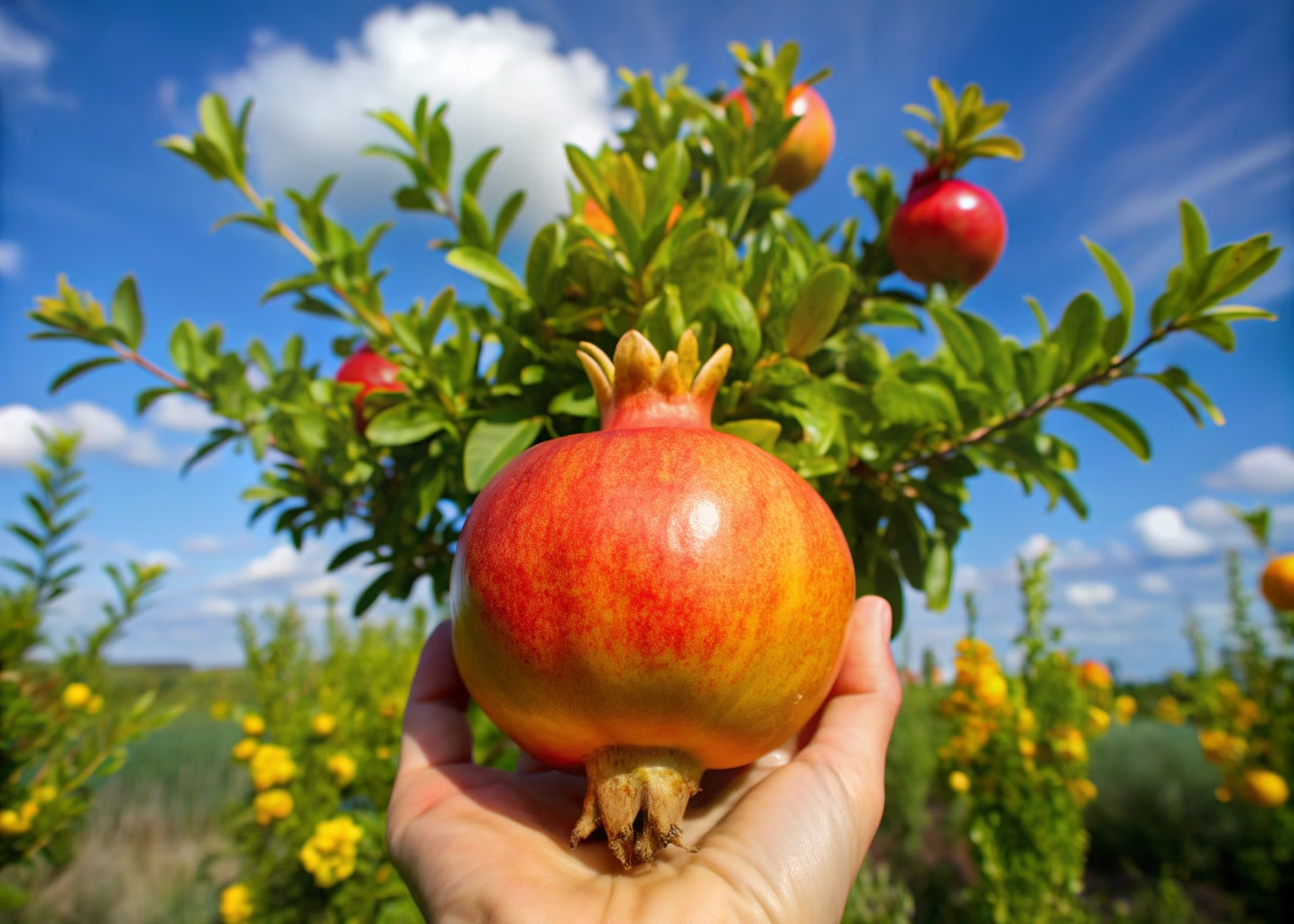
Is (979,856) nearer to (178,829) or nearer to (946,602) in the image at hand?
(946,602)

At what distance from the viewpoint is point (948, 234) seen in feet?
4.75

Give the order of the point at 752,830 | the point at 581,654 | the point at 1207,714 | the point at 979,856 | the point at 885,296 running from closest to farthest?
the point at 581,654 → the point at 752,830 → the point at 885,296 → the point at 979,856 → the point at 1207,714

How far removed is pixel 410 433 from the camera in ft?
4.29

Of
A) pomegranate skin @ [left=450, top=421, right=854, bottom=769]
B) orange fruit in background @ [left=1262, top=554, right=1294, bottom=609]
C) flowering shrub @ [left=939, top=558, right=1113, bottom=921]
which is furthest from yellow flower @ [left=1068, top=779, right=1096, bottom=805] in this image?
pomegranate skin @ [left=450, top=421, right=854, bottom=769]

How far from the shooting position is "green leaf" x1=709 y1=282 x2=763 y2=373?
1177 mm

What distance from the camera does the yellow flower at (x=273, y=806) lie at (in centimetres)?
346

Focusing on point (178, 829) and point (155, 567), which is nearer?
point (155, 567)

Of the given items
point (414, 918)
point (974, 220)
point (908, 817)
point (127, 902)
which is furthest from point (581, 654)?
point (908, 817)

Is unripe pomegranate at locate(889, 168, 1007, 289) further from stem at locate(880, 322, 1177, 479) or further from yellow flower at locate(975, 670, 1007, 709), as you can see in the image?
yellow flower at locate(975, 670, 1007, 709)

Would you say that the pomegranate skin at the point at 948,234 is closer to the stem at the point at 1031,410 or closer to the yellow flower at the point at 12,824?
the stem at the point at 1031,410

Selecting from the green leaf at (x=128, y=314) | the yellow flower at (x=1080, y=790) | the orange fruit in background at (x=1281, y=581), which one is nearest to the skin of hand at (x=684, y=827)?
the green leaf at (x=128, y=314)

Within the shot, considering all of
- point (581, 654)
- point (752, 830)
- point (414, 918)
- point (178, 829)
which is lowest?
point (178, 829)

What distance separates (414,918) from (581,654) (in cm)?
304

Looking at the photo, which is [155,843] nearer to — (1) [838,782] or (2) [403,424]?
(2) [403,424]
